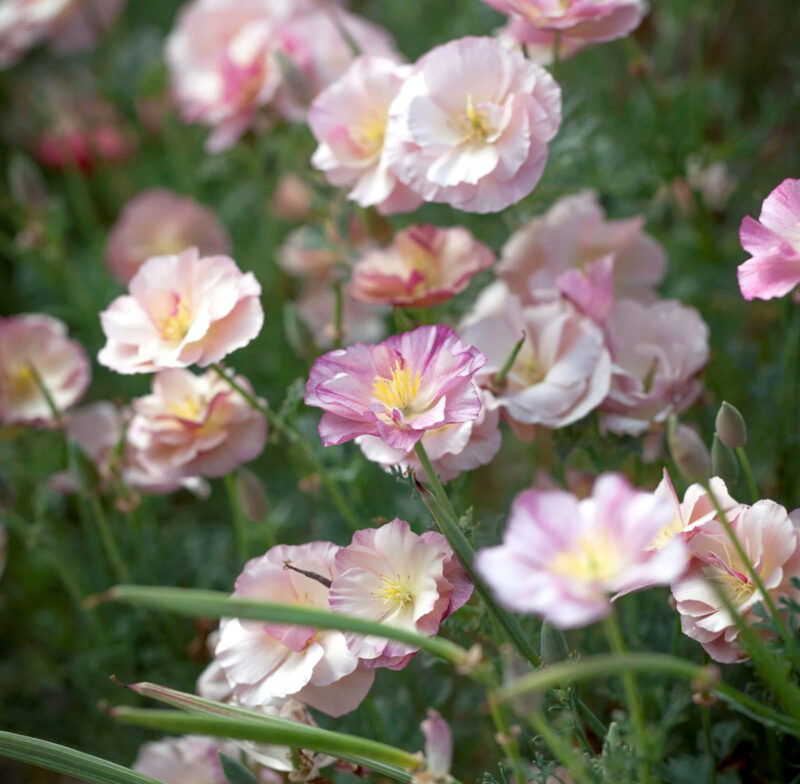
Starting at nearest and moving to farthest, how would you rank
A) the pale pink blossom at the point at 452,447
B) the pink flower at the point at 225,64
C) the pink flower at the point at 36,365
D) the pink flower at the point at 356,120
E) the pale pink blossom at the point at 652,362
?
the pale pink blossom at the point at 452,447 < the pale pink blossom at the point at 652,362 < the pink flower at the point at 356,120 < the pink flower at the point at 36,365 < the pink flower at the point at 225,64

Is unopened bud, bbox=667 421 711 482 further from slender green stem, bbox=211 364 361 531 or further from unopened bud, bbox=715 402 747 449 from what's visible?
slender green stem, bbox=211 364 361 531

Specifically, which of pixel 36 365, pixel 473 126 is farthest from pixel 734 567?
pixel 36 365

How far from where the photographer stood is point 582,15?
2.97 feet

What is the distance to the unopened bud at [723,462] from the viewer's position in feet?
2.43

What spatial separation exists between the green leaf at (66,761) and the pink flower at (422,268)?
0.49 metres

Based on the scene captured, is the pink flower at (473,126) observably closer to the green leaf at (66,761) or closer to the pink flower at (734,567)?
the pink flower at (734,567)

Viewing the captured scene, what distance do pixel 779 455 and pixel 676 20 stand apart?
774 millimetres

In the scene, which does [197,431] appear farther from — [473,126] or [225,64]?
[225,64]

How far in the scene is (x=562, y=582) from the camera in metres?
0.50

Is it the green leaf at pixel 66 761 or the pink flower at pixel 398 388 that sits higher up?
the pink flower at pixel 398 388

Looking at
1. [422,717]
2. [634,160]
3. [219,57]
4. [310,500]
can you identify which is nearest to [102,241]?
[219,57]

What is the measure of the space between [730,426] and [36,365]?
2.78 ft

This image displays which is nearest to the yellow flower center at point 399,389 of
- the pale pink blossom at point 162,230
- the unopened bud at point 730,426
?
the unopened bud at point 730,426

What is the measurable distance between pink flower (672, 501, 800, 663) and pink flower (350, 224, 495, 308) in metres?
0.37
